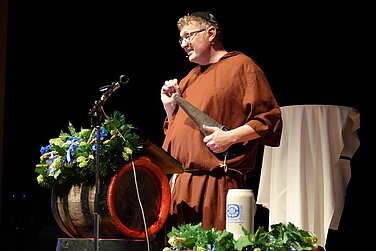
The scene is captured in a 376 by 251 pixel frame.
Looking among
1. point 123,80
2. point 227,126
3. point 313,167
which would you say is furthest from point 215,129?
point 313,167

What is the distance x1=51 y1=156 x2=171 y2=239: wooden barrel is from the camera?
2.32 meters

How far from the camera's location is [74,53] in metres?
5.10

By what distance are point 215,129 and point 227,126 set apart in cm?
15

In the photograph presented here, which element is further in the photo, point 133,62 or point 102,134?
point 133,62

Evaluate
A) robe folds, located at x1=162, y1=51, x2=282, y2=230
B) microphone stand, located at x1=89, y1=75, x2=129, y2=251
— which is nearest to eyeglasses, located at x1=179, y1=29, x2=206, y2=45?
robe folds, located at x1=162, y1=51, x2=282, y2=230

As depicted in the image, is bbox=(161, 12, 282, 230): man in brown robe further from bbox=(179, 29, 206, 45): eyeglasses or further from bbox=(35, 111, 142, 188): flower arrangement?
bbox=(35, 111, 142, 188): flower arrangement

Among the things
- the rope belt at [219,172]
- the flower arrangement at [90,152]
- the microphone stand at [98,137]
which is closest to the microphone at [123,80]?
the microphone stand at [98,137]

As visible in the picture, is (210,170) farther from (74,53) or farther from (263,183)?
(74,53)

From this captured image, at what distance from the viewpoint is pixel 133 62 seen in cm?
505

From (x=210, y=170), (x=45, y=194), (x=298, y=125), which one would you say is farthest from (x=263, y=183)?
(x=45, y=194)

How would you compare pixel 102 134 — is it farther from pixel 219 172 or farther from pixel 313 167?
pixel 313 167

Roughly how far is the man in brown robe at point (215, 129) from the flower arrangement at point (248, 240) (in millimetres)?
495

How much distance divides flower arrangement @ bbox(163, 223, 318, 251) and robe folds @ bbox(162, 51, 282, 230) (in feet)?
1.62

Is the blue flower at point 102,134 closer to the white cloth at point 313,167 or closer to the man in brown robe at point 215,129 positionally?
the man in brown robe at point 215,129
